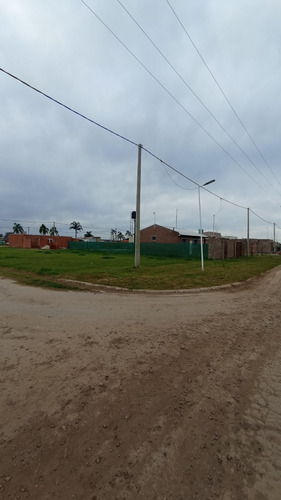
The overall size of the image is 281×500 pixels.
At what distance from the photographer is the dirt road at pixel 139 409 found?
184 centimetres

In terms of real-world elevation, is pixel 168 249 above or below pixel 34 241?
below

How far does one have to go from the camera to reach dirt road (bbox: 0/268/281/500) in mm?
1837

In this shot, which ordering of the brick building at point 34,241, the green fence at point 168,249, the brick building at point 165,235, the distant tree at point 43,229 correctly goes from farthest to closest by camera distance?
the distant tree at point 43,229 < the brick building at point 34,241 < the brick building at point 165,235 < the green fence at point 168,249

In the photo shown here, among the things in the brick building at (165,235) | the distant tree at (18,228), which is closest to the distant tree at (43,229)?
the distant tree at (18,228)

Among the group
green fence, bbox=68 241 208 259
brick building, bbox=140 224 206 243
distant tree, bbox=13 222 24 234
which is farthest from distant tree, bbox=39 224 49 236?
green fence, bbox=68 241 208 259

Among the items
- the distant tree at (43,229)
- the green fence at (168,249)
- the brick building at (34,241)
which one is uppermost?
the distant tree at (43,229)

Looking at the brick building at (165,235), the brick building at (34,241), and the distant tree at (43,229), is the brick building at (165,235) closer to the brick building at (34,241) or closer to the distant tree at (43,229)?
the brick building at (34,241)

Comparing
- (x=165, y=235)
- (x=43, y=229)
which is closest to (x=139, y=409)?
(x=165, y=235)

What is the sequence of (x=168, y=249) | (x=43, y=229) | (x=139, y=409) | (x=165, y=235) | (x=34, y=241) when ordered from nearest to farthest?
1. (x=139, y=409)
2. (x=168, y=249)
3. (x=165, y=235)
4. (x=34, y=241)
5. (x=43, y=229)

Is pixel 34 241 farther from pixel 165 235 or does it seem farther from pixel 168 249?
pixel 168 249

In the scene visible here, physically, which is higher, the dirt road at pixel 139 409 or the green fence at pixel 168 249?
the green fence at pixel 168 249

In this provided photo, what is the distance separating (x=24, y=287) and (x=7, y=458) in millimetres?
7855

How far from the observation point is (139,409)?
260cm

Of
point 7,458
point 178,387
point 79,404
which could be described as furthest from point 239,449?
point 7,458
